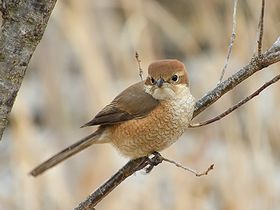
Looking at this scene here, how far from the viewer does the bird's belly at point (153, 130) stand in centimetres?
146

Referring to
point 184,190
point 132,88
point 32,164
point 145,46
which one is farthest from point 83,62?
point 132,88

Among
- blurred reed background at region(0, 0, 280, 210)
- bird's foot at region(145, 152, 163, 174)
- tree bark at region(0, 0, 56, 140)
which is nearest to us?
tree bark at region(0, 0, 56, 140)

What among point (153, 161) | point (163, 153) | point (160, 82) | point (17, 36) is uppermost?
point (17, 36)

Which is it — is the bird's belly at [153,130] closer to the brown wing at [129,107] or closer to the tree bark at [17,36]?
the brown wing at [129,107]

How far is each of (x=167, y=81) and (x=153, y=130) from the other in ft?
0.43

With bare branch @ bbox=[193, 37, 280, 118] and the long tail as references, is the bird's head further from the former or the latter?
bare branch @ bbox=[193, 37, 280, 118]

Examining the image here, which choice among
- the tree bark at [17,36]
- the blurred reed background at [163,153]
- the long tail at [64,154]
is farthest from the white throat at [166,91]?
the blurred reed background at [163,153]

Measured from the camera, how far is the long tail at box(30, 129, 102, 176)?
146cm

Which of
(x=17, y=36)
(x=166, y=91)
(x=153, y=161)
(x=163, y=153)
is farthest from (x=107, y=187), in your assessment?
(x=163, y=153)

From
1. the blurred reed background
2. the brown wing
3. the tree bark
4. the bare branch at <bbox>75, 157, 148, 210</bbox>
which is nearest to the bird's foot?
the bare branch at <bbox>75, 157, 148, 210</bbox>

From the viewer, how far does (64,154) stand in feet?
5.09

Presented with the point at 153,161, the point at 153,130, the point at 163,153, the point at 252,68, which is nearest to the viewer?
the point at 252,68

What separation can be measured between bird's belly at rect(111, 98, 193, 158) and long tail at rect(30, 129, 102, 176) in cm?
6

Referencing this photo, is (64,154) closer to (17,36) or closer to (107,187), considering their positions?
(107,187)
